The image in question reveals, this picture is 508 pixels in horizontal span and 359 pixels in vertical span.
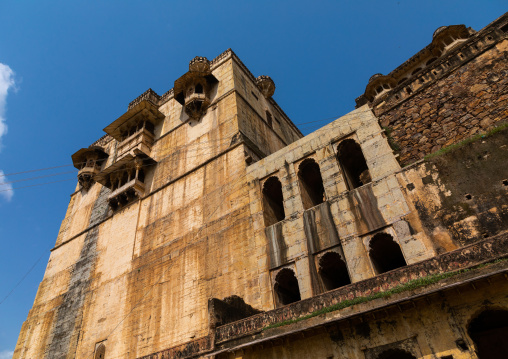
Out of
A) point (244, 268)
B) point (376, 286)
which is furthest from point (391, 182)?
point (244, 268)

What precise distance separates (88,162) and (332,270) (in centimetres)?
2140

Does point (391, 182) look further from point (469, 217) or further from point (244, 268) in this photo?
point (244, 268)

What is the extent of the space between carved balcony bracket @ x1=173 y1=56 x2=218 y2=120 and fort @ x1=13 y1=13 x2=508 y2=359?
0.31 ft

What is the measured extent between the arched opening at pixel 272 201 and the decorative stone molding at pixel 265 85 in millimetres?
11306

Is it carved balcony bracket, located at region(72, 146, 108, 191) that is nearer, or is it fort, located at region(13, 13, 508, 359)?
fort, located at region(13, 13, 508, 359)

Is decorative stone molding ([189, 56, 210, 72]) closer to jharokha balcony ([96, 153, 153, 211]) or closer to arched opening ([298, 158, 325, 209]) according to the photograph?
jharokha balcony ([96, 153, 153, 211])

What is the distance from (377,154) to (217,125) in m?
9.70

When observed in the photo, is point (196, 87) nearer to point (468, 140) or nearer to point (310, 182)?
point (310, 182)

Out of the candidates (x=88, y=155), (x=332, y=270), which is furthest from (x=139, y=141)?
(x=332, y=270)

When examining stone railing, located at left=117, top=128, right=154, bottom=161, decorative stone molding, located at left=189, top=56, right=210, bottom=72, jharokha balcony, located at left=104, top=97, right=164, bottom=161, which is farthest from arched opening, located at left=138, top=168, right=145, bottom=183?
decorative stone molding, located at left=189, top=56, right=210, bottom=72

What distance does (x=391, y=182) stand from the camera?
36.5 ft

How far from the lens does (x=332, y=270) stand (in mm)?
12367

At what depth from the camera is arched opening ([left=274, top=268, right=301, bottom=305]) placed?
1204cm

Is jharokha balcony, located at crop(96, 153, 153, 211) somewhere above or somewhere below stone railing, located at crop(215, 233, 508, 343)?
above
